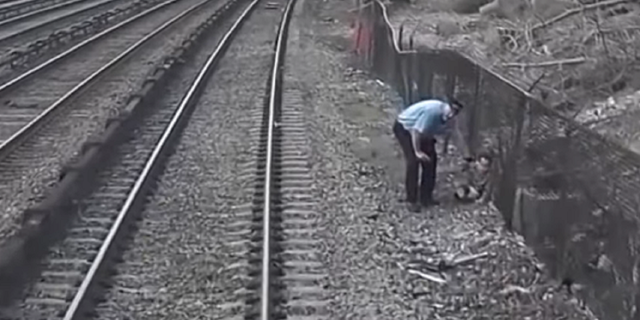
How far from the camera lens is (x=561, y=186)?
374 inches

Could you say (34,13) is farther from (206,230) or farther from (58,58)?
(206,230)

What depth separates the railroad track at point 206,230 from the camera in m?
8.23

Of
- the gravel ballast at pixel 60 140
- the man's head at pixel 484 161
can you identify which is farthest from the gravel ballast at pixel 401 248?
the gravel ballast at pixel 60 140

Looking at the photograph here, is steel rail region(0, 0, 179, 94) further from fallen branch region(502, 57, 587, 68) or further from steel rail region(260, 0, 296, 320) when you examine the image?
fallen branch region(502, 57, 587, 68)

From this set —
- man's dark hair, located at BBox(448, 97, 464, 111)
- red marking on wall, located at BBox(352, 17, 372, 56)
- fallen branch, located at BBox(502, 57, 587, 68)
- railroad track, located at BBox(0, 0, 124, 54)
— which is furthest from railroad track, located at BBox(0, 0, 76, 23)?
man's dark hair, located at BBox(448, 97, 464, 111)

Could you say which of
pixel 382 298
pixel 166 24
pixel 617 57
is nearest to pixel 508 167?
pixel 382 298

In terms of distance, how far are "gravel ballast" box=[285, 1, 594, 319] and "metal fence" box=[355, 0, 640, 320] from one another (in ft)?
0.78

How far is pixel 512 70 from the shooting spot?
16328 mm

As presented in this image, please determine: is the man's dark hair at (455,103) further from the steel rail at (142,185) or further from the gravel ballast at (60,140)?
the gravel ballast at (60,140)

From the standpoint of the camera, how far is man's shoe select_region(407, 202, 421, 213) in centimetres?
1132

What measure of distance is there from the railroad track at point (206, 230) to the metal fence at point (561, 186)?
195cm

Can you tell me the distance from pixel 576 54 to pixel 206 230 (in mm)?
7561

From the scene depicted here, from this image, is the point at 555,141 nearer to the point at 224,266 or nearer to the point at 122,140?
the point at 224,266

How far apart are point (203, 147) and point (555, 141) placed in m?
5.92
